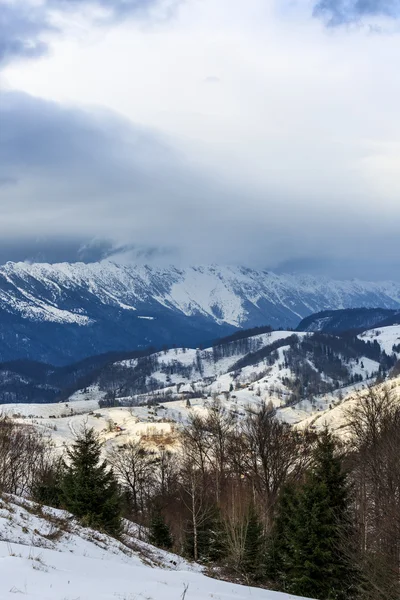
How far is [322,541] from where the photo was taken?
25.5 meters

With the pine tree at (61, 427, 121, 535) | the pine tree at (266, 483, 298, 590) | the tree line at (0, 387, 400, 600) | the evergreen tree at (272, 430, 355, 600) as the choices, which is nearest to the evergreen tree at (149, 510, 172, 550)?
the tree line at (0, 387, 400, 600)

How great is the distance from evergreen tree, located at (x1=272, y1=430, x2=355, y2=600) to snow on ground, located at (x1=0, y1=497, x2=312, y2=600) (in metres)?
4.13

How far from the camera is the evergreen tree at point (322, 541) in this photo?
25.3 metres

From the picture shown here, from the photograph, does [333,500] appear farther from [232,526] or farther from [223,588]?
[223,588]

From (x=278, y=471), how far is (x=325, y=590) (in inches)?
798

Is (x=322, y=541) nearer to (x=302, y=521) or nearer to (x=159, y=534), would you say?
(x=302, y=521)

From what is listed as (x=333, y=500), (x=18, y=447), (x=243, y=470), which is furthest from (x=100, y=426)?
(x=333, y=500)

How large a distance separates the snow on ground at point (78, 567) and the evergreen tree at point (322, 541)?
13.5ft

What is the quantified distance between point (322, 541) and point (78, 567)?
14370mm

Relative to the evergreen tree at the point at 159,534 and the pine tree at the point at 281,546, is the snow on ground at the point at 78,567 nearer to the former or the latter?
the pine tree at the point at 281,546

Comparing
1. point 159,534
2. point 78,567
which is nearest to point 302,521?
point 78,567

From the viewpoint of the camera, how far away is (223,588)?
20125 millimetres

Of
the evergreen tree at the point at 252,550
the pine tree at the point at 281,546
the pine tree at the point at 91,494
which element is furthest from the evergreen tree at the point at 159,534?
the evergreen tree at the point at 252,550

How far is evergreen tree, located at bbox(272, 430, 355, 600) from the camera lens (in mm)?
25328
